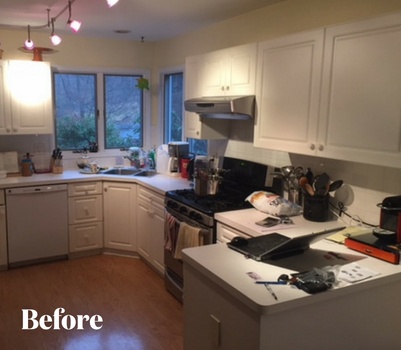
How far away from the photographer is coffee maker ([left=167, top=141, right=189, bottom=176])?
4438 millimetres

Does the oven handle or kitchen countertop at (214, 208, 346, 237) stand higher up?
kitchen countertop at (214, 208, 346, 237)

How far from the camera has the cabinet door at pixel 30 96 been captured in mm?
4230

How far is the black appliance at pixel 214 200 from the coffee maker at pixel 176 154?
740 mm

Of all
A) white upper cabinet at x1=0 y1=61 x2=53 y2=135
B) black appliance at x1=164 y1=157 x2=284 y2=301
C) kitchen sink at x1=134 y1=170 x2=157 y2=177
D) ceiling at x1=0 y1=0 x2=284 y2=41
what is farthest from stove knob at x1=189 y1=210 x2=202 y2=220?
white upper cabinet at x1=0 y1=61 x2=53 y2=135

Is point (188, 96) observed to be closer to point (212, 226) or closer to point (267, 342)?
point (212, 226)

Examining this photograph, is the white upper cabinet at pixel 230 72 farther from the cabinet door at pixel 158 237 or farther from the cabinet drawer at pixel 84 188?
the cabinet drawer at pixel 84 188

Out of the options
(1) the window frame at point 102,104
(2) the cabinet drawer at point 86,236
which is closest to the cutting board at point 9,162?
(1) the window frame at point 102,104

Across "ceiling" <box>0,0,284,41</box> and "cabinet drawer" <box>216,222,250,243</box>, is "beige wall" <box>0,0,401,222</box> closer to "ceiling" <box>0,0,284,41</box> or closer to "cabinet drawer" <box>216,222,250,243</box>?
"ceiling" <box>0,0,284,41</box>

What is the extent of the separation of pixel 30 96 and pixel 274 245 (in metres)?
3.34

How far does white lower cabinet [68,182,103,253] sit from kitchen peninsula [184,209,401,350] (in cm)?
257

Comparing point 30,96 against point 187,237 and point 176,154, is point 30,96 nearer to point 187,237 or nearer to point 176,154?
point 176,154

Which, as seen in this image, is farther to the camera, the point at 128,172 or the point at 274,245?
the point at 128,172

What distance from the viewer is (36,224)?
13.9 feet

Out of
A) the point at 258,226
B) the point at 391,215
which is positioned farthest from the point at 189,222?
the point at 391,215
